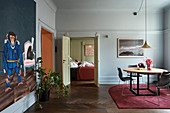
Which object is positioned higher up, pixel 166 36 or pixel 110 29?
pixel 110 29

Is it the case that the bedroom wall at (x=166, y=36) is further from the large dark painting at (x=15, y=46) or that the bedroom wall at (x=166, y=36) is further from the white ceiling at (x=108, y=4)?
the large dark painting at (x=15, y=46)

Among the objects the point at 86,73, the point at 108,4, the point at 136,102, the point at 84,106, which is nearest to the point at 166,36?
Answer: the point at 108,4

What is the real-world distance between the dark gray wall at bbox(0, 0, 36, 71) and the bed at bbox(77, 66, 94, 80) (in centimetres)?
356

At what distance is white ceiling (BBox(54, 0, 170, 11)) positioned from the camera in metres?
5.00

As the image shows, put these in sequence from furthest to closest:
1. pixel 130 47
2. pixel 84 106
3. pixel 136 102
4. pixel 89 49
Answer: pixel 89 49 < pixel 130 47 < pixel 136 102 < pixel 84 106

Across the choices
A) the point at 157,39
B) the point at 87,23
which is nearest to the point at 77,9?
the point at 87,23

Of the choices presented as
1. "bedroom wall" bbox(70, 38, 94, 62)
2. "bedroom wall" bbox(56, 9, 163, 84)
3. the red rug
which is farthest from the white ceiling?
"bedroom wall" bbox(70, 38, 94, 62)

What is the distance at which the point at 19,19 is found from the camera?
2.70 m

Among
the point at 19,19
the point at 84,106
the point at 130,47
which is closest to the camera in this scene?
the point at 19,19

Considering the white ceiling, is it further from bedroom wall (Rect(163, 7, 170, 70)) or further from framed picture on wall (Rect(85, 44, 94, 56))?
framed picture on wall (Rect(85, 44, 94, 56))

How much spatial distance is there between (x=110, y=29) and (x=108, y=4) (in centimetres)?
112

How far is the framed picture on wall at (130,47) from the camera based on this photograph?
584cm

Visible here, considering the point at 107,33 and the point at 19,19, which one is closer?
the point at 19,19

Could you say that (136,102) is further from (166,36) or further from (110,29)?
(166,36)
